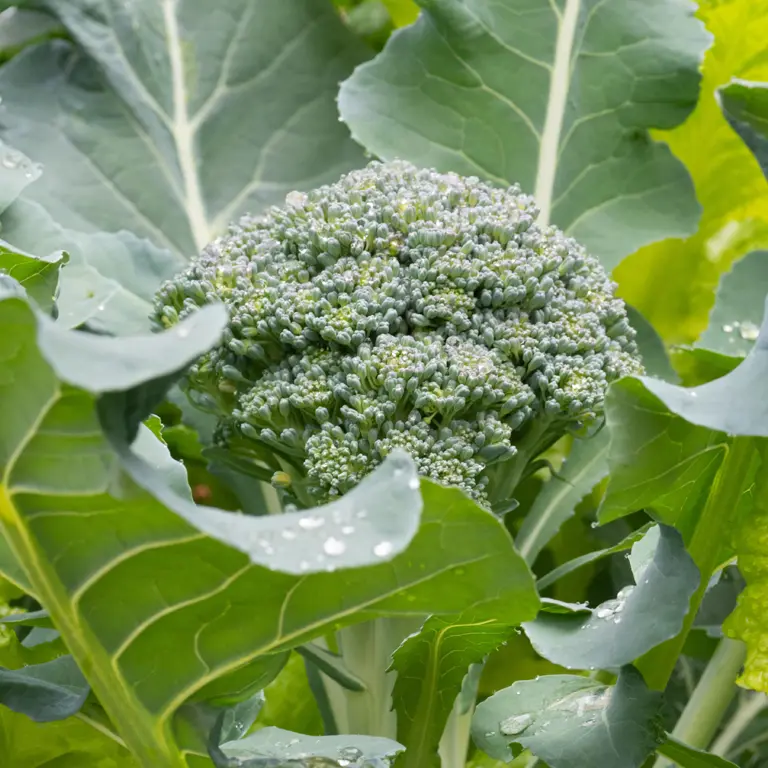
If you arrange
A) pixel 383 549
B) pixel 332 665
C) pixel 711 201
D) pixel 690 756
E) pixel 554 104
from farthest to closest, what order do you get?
1. pixel 711 201
2. pixel 554 104
3. pixel 332 665
4. pixel 690 756
5. pixel 383 549

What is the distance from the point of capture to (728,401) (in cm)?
53

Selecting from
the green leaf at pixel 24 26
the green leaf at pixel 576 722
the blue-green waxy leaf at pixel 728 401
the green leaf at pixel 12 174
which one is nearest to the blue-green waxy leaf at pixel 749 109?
the blue-green waxy leaf at pixel 728 401

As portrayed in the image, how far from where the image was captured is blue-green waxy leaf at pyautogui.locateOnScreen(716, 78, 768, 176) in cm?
57

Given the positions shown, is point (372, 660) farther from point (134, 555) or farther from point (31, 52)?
point (31, 52)

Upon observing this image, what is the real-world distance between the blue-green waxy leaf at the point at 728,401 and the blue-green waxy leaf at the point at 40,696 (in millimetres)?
412

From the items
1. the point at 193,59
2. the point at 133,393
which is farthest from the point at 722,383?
the point at 193,59

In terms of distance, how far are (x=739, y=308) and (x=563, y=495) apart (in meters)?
0.32

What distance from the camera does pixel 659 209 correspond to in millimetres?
1043

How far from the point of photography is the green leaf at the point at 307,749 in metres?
0.54

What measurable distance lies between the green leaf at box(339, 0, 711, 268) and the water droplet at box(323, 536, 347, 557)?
0.70m

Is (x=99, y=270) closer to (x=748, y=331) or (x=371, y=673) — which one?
(x=371, y=673)

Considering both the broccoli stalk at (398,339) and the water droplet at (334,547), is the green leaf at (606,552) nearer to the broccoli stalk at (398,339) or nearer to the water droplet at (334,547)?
the broccoli stalk at (398,339)

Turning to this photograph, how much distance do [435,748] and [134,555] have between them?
0.36 metres

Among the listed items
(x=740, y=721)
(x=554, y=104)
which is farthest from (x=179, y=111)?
(x=740, y=721)
